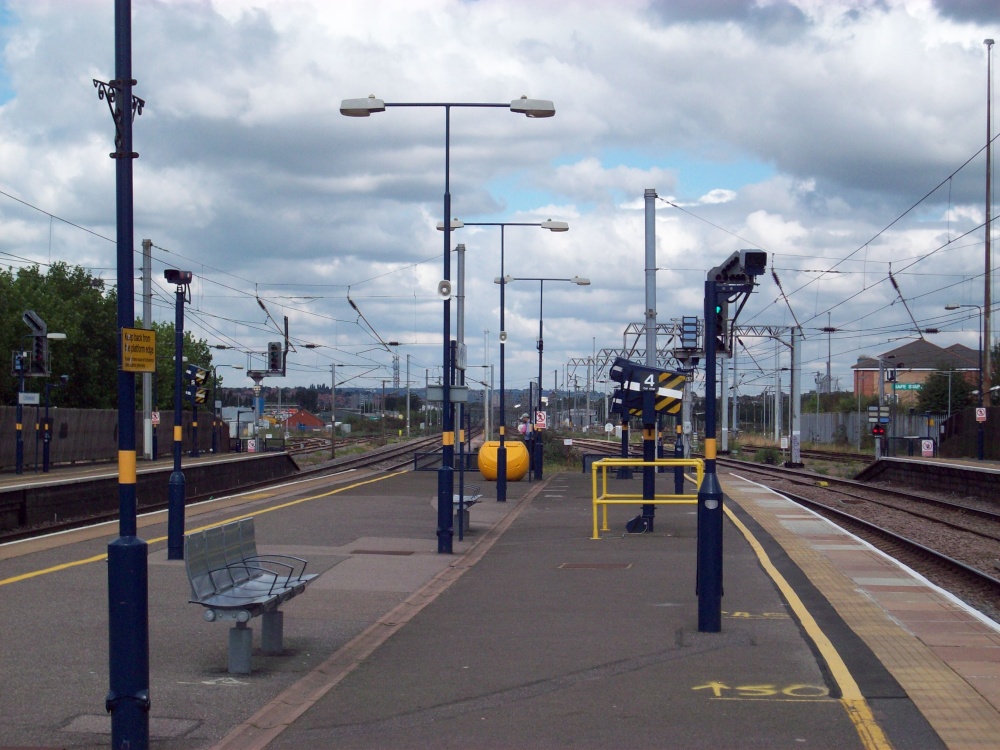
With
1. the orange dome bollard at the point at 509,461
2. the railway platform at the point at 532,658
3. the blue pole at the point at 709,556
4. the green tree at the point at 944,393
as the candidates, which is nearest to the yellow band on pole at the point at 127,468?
the railway platform at the point at 532,658

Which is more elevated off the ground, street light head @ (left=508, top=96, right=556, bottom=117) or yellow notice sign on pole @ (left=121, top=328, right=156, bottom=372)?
street light head @ (left=508, top=96, right=556, bottom=117)

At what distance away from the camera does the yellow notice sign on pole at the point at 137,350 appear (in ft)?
21.0

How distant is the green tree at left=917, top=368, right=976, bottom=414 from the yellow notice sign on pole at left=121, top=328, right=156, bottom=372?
7149cm

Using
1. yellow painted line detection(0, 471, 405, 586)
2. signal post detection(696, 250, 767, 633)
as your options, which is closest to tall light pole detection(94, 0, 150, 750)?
signal post detection(696, 250, 767, 633)

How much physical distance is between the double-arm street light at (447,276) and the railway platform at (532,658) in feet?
2.08

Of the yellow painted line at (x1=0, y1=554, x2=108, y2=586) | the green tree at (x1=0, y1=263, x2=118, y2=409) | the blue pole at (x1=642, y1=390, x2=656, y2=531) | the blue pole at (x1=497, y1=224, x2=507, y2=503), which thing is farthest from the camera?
the green tree at (x1=0, y1=263, x2=118, y2=409)

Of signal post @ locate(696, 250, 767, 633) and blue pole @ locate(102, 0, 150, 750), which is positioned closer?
blue pole @ locate(102, 0, 150, 750)

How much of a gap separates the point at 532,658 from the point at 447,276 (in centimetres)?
919

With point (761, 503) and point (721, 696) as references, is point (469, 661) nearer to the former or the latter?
point (721, 696)

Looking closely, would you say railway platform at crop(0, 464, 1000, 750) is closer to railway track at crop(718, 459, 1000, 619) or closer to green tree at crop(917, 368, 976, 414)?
railway track at crop(718, 459, 1000, 619)

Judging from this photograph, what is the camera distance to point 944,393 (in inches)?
2911

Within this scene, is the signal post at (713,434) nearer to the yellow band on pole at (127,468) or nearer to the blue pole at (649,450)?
the yellow band on pole at (127,468)

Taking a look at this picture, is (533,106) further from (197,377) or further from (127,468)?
(197,377)

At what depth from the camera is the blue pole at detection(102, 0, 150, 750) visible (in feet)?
19.6
